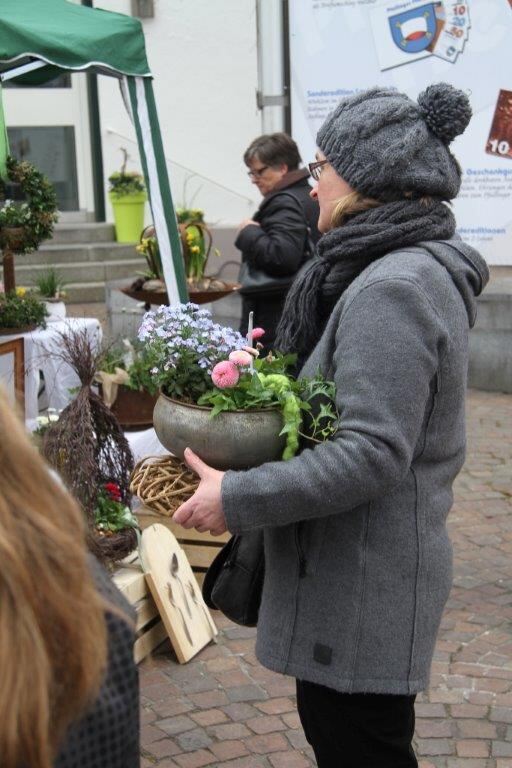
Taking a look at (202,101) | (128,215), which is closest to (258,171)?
(128,215)

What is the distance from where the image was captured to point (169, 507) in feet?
6.75

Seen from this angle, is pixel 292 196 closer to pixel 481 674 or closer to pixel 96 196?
pixel 481 674

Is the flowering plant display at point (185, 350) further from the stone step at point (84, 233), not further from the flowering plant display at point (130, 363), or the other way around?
the stone step at point (84, 233)

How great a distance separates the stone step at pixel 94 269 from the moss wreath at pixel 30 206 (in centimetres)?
575

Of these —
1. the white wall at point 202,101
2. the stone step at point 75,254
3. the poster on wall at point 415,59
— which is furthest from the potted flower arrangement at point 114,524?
the white wall at point 202,101

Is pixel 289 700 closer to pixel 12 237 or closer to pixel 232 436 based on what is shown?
pixel 232 436

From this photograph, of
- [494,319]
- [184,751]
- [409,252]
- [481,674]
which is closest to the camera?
[409,252]

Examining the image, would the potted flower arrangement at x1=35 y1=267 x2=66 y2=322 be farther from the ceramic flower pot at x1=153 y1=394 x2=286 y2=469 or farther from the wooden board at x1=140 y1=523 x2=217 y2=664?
the ceramic flower pot at x1=153 y1=394 x2=286 y2=469

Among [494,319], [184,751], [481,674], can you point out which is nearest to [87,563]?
[184,751]

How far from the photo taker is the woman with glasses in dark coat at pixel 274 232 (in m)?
5.32

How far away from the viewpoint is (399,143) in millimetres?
1947

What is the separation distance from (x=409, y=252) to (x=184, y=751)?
201cm

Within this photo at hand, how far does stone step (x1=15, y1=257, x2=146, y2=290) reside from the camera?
1141 centimetres

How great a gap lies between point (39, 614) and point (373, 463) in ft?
2.97
